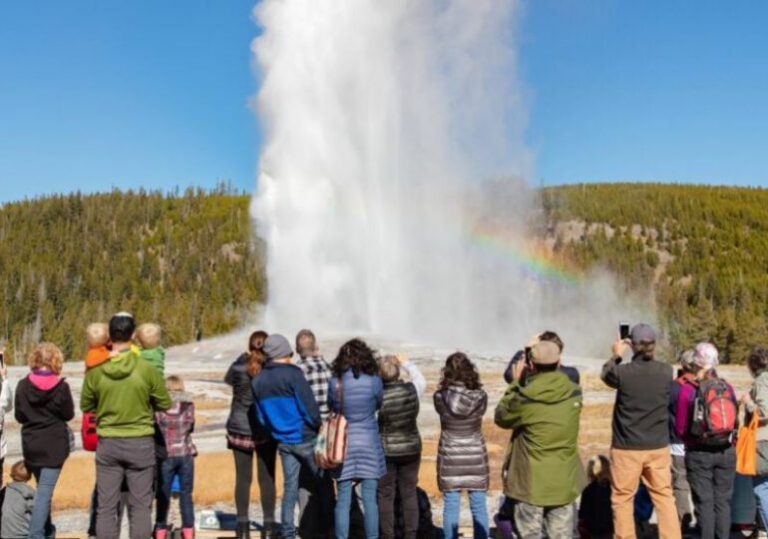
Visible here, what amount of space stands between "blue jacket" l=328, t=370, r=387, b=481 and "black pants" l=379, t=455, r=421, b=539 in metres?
0.33

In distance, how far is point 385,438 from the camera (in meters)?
6.14

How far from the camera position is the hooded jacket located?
598 centimetres

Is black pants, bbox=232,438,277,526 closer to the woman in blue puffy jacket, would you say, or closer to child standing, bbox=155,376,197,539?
child standing, bbox=155,376,197,539

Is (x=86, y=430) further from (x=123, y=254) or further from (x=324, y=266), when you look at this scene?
(x=123, y=254)

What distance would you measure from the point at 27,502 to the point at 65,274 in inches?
4337

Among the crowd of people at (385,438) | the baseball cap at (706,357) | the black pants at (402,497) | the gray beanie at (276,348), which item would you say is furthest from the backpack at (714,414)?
the gray beanie at (276,348)

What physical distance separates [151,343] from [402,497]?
219 cm

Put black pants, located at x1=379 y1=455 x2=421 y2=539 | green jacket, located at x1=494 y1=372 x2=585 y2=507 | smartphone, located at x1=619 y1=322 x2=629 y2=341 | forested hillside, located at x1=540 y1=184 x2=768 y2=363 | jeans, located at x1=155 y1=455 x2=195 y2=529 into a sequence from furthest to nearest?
1. forested hillside, located at x1=540 y1=184 x2=768 y2=363
2. jeans, located at x1=155 y1=455 x2=195 y2=529
3. black pants, located at x1=379 y1=455 x2=421 y2=539
4. smartphone, located at x1=619 y1=322 x2=629 y2=341
5. green jacket, located at x1=494 y1=372 x2=585 y2=507

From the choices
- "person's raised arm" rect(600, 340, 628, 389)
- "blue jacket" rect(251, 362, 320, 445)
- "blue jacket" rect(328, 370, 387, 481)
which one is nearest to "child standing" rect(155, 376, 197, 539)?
"blue jacket" rect(251, 362, 320, 445)

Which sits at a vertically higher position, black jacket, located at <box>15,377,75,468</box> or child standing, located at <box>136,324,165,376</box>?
child standing, located at <box>136,324,165,376</box>

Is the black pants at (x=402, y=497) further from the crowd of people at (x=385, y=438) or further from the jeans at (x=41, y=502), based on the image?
the jeans at (x=41, y=502)

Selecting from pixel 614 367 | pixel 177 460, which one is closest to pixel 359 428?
pixel 177 460

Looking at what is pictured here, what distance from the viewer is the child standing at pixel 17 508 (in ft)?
19.8

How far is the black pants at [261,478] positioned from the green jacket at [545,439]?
85.3 inches
